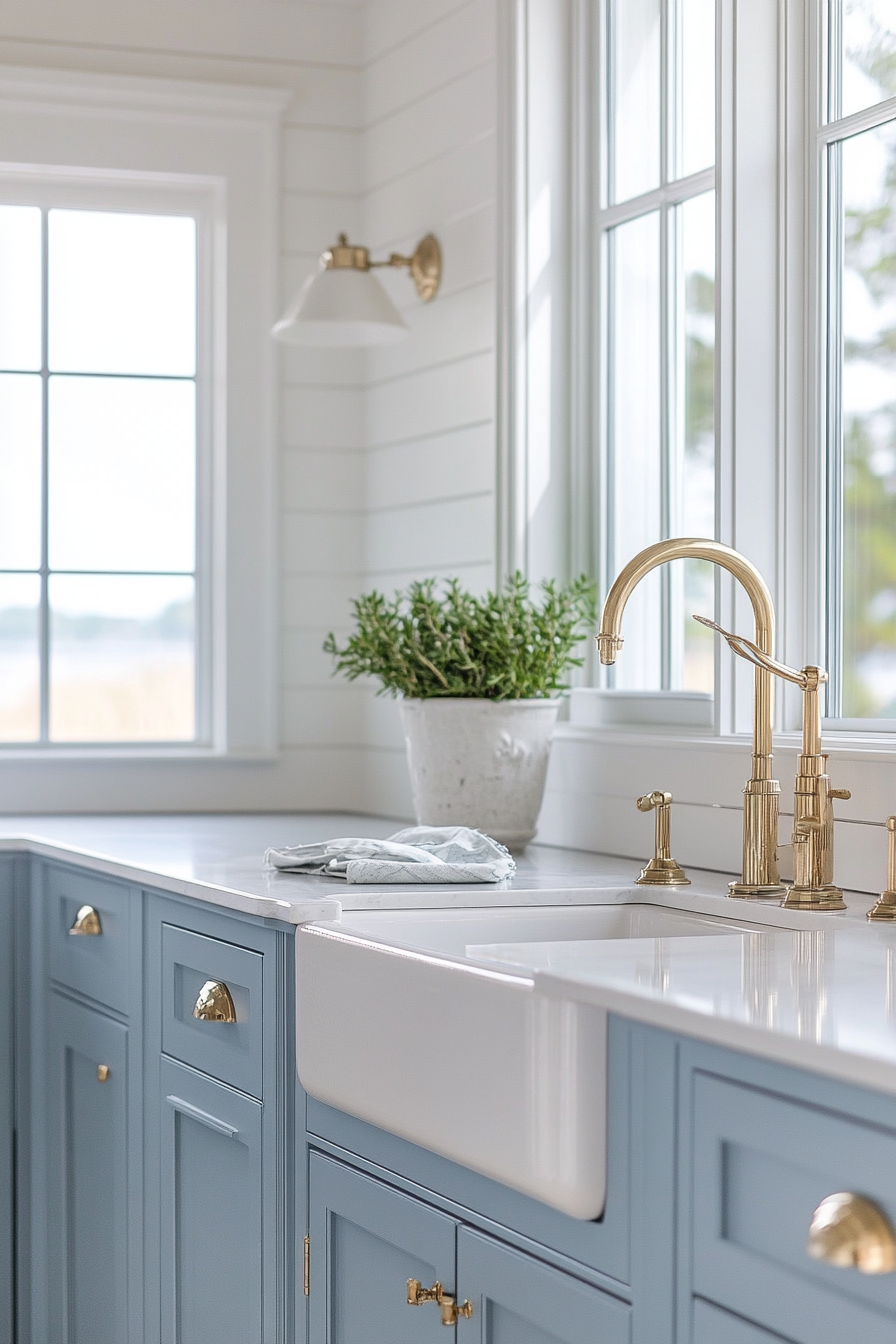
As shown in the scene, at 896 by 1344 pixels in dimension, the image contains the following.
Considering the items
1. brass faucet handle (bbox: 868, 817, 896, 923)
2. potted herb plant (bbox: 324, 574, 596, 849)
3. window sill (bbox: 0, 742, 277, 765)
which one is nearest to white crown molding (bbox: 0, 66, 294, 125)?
window sill (bbox: 0, 742, 277, 765)

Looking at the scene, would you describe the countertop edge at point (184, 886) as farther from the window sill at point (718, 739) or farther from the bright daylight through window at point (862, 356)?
the bright daylight through window at point (862, 356)

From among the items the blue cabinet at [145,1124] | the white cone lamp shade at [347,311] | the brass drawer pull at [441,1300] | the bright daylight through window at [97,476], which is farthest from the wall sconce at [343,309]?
the brass drawer pull at [441,1300]

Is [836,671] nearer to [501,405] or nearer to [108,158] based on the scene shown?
[501,405]

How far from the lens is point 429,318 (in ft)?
9.23

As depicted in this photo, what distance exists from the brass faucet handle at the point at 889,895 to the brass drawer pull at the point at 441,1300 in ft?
1.75

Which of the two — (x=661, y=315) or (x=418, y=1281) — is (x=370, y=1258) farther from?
(x=661, y=315)

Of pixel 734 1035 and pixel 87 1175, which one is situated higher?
pixel 734 1035

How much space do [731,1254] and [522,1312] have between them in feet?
0.98

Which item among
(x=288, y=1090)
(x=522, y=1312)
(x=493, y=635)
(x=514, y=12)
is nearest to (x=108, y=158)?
(x=514, y=12)

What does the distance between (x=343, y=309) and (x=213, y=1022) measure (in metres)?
1.29

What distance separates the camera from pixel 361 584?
3146 millimetres

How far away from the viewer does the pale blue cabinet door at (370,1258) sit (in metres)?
1.40

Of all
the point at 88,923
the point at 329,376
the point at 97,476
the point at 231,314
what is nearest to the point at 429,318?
the point at 329,376

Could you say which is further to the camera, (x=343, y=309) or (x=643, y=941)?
(x=343, y=309)
